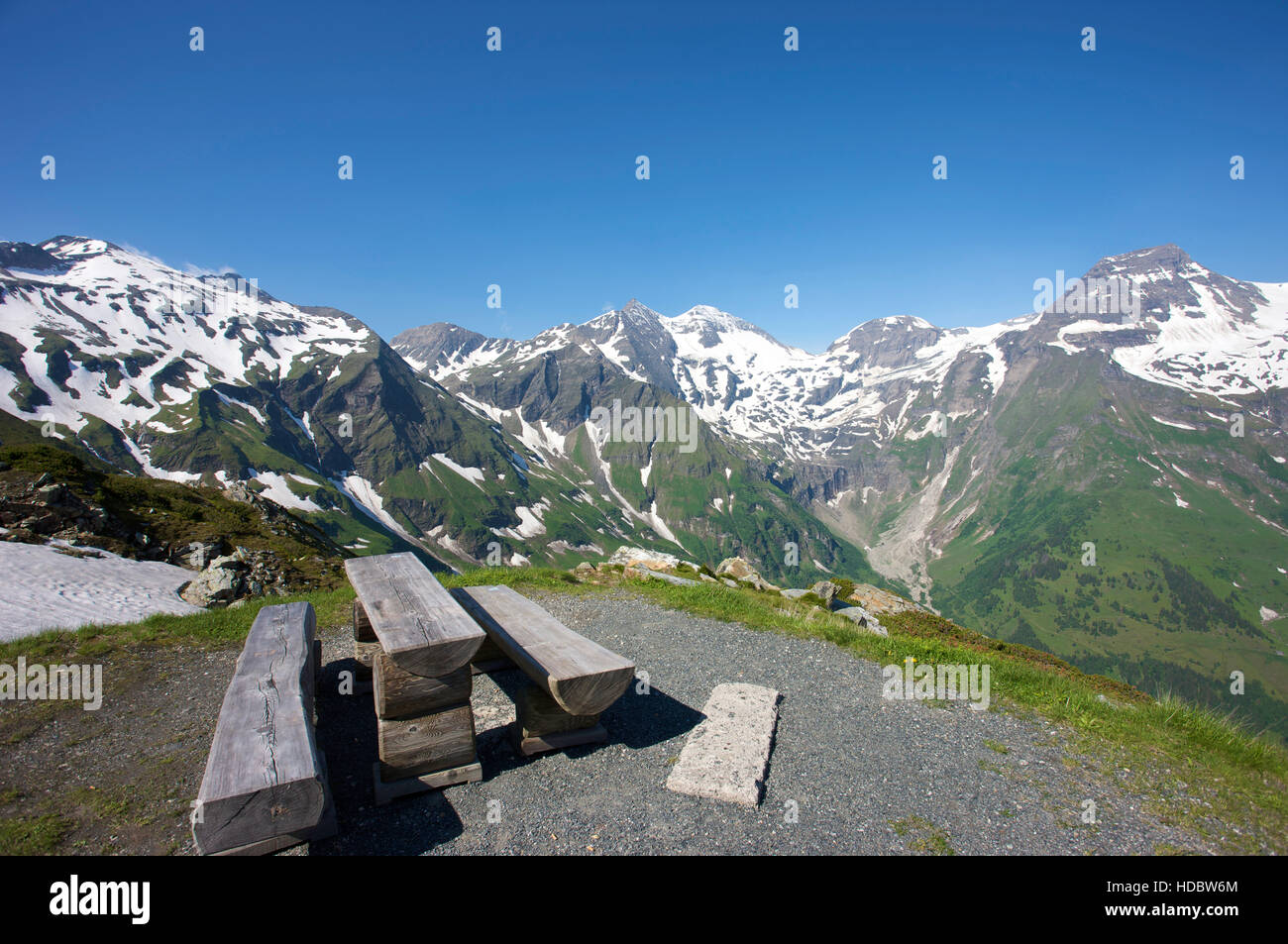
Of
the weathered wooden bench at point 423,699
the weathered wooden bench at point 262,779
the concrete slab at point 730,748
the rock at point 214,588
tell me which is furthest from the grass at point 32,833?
the rock at point 214,588

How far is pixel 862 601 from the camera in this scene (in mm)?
24266

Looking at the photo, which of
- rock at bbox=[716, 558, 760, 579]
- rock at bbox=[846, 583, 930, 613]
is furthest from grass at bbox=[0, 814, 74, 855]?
rock at bbox=[846, 583, 930, 613]

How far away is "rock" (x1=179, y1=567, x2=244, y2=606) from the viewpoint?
565 inches

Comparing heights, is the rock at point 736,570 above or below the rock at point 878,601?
above

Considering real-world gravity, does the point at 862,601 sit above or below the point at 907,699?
below

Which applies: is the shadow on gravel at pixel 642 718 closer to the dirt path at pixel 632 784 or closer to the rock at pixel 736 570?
the dirt path at pixel 632 784

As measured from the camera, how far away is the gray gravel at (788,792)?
607 centimetres

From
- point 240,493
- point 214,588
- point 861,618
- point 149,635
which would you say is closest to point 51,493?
point 214,588

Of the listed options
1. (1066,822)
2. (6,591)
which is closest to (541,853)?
(1066,822)

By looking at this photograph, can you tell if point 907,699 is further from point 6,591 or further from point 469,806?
point 6,591

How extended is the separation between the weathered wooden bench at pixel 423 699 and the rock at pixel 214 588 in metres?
10.2

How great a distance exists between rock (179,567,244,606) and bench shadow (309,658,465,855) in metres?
8.11
